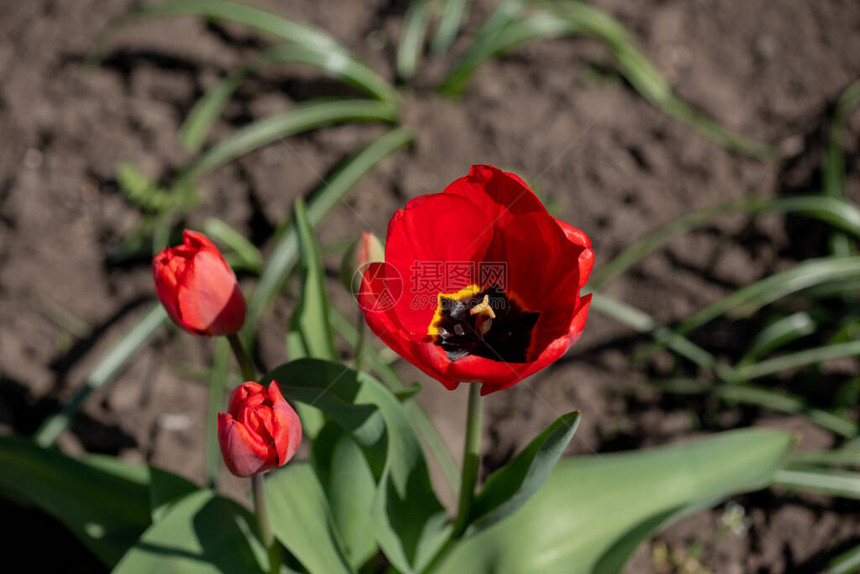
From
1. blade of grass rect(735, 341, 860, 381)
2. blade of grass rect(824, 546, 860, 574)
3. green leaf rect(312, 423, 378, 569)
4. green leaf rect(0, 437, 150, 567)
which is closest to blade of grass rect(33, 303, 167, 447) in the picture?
green leaf rect(0, 437, 150, 567)

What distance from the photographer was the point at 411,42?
8.38ft

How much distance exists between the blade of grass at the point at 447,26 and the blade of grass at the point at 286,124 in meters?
0.35

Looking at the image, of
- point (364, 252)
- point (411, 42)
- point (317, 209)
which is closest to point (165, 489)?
point (364, 252)

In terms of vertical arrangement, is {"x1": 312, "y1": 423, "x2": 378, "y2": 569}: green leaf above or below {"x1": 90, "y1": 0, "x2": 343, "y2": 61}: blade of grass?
below

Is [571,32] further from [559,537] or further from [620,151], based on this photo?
[559,537]

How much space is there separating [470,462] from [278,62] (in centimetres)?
180

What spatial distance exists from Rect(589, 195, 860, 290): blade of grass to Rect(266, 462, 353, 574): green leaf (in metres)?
1.27

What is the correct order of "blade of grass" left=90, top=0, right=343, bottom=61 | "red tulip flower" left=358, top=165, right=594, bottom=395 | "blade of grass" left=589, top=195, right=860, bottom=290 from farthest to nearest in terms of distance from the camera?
"blade of grass" left=90, top=0, right=343, bottom=61 → "blade of grass" left=589, top=195, right=860, bottom=290 → "red tulip flower" left=358, top=165, right=594, bottom=395

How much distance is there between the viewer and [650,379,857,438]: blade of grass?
1938 mm

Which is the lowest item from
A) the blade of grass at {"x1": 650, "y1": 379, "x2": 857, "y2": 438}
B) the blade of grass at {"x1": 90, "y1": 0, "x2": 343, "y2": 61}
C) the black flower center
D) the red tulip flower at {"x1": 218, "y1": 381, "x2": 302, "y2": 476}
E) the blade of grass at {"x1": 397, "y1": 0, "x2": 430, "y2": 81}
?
the blade of grass at {"x1": 650, "y1": 379, "x2": 857, "y2": 438}

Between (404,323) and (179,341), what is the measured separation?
1303 mm

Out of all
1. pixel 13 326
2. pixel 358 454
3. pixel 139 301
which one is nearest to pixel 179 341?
pixel 139 301

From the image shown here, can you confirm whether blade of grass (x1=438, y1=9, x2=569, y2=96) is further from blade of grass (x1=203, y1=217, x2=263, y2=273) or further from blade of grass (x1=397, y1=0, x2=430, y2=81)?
blade of grass (x1=203, y1=217, x2=263, y2=273)

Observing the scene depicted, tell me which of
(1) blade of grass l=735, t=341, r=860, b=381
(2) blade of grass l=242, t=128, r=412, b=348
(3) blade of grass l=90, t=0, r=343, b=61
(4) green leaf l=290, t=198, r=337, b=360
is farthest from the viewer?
(3) blade of grass l=90, t=0, r=343, b=61
